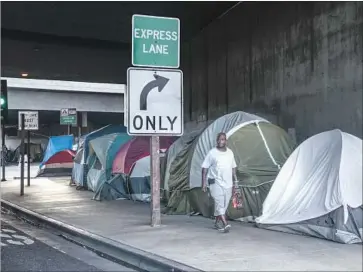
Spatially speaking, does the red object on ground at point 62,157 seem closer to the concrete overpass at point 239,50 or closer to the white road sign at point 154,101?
the concrete overpass at point 239,50

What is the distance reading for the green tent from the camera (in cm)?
1077

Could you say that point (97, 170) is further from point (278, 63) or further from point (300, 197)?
point (300, 197)

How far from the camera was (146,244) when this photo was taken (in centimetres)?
843

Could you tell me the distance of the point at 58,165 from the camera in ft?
88.7

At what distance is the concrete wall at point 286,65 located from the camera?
9.75m

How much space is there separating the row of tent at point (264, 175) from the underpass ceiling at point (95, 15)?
349 centimetres

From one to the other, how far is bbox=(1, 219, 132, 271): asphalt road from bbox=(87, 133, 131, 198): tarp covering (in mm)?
5560

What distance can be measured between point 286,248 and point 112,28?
1095 cm

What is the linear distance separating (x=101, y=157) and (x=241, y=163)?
703 centimetres

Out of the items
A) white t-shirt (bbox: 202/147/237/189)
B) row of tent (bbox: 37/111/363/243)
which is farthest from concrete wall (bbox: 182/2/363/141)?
white t-shirt (bbox: 202/147/237/189)

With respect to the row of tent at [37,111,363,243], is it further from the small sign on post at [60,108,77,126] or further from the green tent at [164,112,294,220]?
the small sign on post at [60,108,77,126]

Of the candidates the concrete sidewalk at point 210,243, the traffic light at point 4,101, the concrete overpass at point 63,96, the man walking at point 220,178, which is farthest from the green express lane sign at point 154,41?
the concrete overpass at point 63,96

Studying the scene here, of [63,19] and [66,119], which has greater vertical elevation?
[63,19]

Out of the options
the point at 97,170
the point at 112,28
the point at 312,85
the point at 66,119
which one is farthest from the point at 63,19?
the point at 312,85
